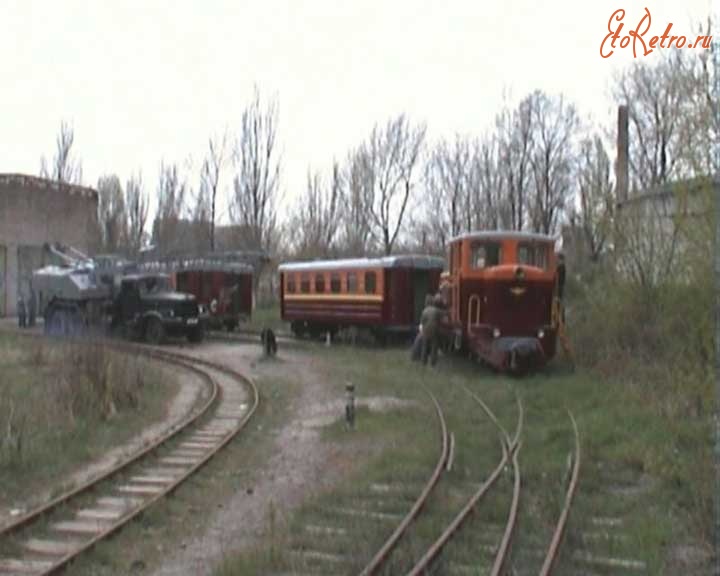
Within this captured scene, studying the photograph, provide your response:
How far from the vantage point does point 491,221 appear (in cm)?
5050

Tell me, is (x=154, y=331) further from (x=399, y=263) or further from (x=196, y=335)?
(x=399, y=263)

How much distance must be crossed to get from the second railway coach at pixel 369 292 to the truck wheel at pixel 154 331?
484cm

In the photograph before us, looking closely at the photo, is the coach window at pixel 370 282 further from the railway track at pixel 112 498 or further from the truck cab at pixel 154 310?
the railway track at pixel 112 498

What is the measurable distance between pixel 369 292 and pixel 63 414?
1493 centimetres

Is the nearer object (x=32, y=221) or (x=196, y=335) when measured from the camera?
(x=196, y=335)

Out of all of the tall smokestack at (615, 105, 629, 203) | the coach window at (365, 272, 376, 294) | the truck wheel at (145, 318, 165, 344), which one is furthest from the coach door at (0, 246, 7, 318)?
the tall smokestack at (615, 105, 629, 203)

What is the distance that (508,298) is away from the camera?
2050 centimetres

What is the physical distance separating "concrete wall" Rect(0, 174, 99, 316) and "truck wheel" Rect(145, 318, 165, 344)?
18.3 m

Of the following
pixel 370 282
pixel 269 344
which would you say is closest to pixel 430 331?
pixel 269 344

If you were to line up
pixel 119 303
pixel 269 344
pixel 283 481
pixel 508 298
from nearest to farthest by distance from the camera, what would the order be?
1. pixel 283 481
2. pixel 508 298
3. pixel 269 344
4. pixel 119 303

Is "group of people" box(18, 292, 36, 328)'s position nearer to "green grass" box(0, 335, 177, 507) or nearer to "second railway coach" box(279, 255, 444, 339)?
"second railway coach" box(279, 255, 444, 339)

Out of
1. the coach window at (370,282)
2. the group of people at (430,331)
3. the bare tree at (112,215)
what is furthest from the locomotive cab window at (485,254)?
the bare tree at (112,215)

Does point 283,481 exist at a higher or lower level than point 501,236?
lower

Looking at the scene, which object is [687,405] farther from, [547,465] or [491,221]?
[491,221]
